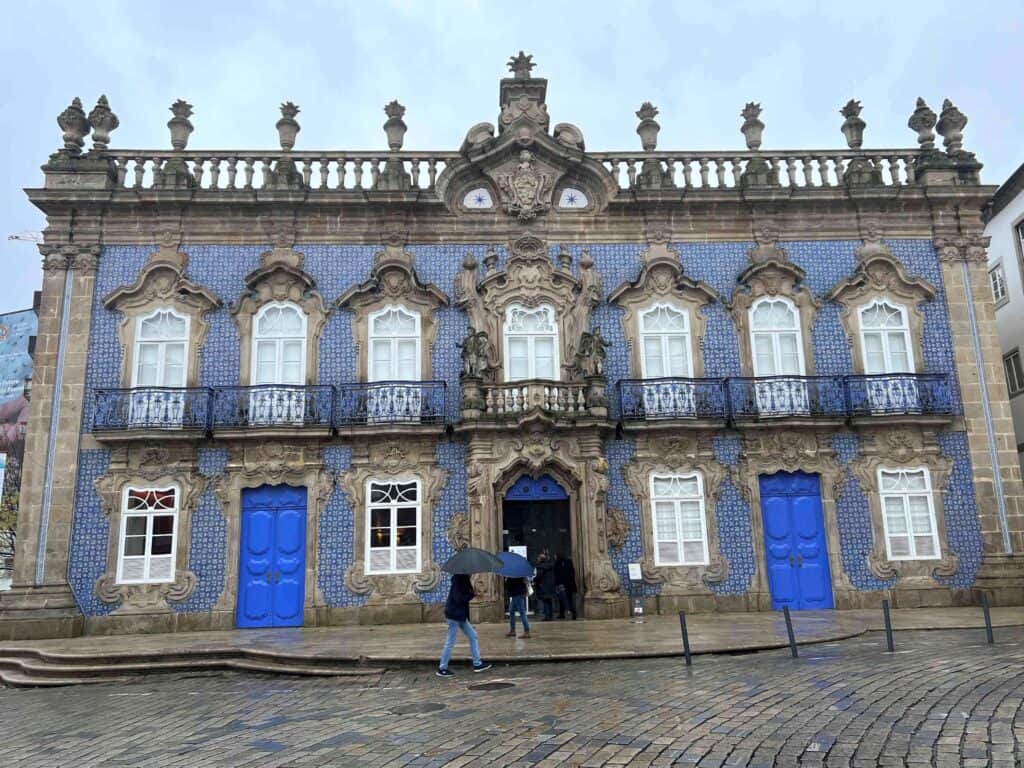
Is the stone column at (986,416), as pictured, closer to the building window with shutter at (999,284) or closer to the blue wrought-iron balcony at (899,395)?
the blue wrought-iron balcony at (899,395)

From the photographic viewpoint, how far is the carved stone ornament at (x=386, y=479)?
14016 mm

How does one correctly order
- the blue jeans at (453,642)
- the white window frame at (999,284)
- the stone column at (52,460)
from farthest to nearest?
the white window frame at (999,284)
the stone column at (52,460)
the blue jeans at (453,642)

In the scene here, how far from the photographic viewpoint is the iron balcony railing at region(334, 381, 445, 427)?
47.5 feet

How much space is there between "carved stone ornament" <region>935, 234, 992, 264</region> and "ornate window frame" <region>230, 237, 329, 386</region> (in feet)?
41.3

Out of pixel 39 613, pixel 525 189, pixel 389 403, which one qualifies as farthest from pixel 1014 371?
pixel 39 613

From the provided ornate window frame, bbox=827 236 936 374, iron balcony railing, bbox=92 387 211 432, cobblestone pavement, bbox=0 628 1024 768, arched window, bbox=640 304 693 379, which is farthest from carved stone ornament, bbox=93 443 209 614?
ornate window frame, bbox=827 236 936 374

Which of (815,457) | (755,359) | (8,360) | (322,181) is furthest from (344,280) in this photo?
(8,360)

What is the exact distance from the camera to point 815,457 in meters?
14.7

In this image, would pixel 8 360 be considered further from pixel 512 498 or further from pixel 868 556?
pixel 868 556

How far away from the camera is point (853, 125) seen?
16.8 m

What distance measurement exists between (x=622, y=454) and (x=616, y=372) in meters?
1.62

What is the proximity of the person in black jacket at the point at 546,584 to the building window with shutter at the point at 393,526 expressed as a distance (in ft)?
7.28

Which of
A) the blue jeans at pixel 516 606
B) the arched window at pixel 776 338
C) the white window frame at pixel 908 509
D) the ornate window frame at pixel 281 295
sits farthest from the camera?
the arched window at pixel 776 338

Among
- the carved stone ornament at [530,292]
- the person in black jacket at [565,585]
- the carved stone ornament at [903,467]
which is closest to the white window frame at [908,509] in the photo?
the carved stone ornament at [903,467]
